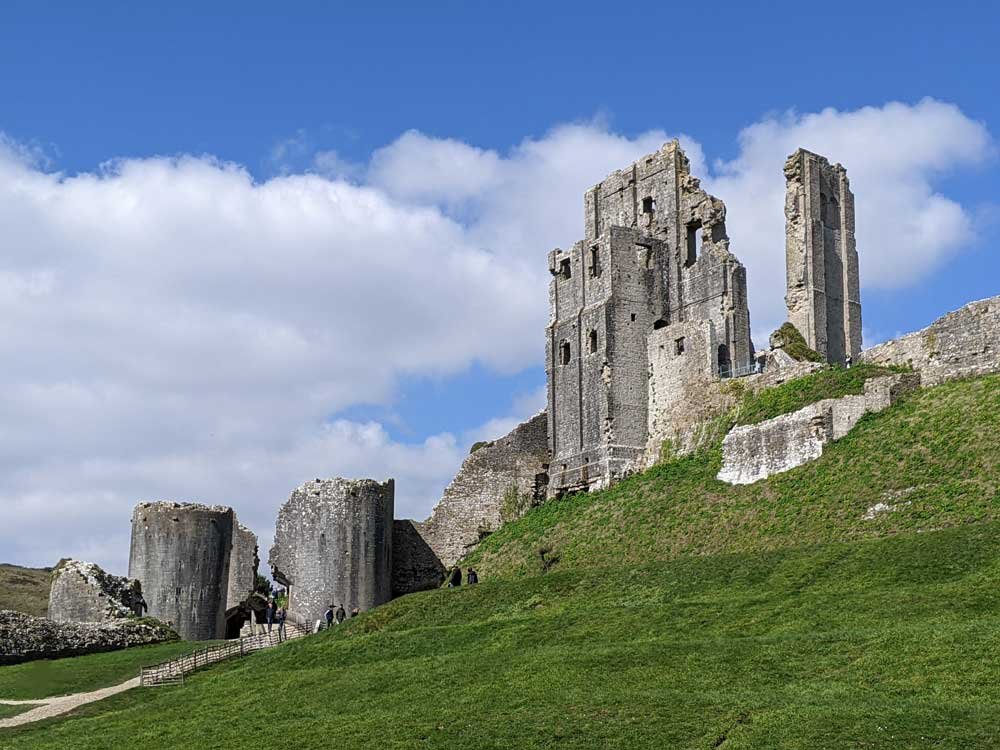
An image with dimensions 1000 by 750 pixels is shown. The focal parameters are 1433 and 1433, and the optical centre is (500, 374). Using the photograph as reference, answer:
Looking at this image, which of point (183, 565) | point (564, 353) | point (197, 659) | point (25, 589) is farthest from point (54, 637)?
point (25, 589)

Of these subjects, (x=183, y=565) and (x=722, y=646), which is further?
(x=183, y=565)

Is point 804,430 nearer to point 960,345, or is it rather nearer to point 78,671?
point 960,345

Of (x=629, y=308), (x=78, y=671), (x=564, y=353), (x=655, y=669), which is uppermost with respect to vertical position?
(x=629, y=308)

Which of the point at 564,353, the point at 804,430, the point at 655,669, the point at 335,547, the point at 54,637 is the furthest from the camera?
the point at 564,353

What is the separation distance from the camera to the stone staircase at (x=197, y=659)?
107ft

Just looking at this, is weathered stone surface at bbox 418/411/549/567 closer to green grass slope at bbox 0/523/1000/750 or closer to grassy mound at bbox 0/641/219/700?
grassy mound at bbox 0/641/219/700

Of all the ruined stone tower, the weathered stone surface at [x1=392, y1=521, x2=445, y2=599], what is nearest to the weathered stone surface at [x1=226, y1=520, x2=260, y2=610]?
the weathered stone surface at [x1=392, y1=521, x2=445, y2=599]

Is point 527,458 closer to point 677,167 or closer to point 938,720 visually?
A: point 677,167

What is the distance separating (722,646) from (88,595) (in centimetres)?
2230

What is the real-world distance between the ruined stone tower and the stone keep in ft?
36.4

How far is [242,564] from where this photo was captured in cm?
5159

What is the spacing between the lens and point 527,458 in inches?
2197

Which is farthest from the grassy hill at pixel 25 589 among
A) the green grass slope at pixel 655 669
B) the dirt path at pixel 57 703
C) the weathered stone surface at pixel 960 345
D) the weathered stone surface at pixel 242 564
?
the weathered stone surface at pixel 960 345

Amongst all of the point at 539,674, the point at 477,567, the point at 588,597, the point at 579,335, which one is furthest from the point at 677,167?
the point at 539,674
